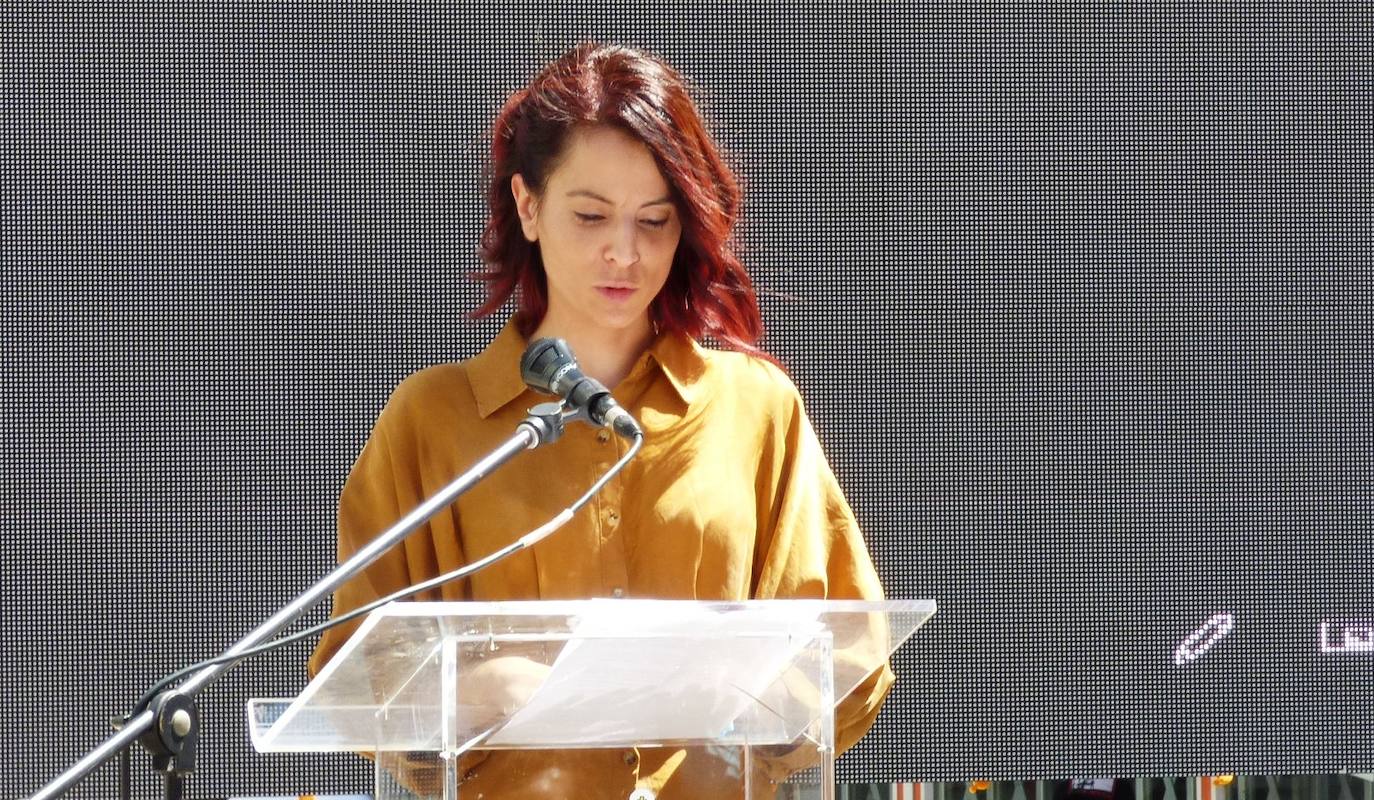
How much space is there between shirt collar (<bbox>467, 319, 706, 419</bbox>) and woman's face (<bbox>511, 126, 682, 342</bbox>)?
0.19 ft

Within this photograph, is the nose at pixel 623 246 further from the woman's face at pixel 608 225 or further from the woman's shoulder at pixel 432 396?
the woman's shoulder at pixel 432 396

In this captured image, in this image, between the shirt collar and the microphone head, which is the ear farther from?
the microphone head

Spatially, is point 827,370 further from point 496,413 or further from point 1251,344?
point 496,413

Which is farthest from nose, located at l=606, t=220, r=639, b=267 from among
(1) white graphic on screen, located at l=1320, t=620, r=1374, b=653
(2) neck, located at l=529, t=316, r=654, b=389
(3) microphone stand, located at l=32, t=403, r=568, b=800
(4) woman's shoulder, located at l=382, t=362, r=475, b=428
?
(1) white graphic on screen, located at l=1320, t=620, r=1374, b=653

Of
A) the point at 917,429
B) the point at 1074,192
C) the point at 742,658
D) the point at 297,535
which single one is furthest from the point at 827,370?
the point at 742,658

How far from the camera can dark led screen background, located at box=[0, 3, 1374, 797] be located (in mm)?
3281

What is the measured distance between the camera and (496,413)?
6.60ft

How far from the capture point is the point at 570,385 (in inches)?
62.9

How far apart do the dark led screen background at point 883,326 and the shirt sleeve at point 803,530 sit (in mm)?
1278

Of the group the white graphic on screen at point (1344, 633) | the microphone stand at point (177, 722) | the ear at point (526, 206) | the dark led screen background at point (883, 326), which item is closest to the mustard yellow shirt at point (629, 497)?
the ear at point (526, 206)

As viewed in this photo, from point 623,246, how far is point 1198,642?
1.91 metres

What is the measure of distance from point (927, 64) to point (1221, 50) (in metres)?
0.59

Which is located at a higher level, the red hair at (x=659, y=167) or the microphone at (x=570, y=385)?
the red hair at (x=659, y=167)

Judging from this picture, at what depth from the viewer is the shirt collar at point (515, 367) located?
2.00 m
